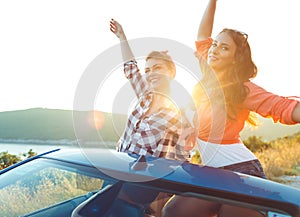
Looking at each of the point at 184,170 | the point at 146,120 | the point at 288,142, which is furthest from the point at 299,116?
the point at 288,142

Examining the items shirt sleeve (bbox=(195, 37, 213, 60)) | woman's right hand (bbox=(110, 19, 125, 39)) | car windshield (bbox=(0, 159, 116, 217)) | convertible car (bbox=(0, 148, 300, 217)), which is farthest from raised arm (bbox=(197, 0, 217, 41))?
car windshield (bbox=(0, 159, 116, 217))

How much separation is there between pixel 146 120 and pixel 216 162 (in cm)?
86

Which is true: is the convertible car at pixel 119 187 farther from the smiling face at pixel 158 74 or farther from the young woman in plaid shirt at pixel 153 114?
the smiling face at pixel 158 74

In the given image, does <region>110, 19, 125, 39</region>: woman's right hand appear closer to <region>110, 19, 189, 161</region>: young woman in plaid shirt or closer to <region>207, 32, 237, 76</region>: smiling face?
<region>110, 19, 189, 161</region>: young woman in plaid shirt

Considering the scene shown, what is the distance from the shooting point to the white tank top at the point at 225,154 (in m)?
2.65

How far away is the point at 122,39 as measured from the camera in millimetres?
3850

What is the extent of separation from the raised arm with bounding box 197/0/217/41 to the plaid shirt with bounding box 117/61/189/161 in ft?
2.07

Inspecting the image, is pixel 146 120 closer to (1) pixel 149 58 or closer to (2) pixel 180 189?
(1) pixel 149 58

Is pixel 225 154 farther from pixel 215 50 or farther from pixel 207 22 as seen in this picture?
pixel 207 22

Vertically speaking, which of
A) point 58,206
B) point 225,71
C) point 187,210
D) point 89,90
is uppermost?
point 225,71

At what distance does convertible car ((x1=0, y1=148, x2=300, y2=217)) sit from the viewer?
1.77 metres

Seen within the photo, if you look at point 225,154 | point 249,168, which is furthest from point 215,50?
point 249,168

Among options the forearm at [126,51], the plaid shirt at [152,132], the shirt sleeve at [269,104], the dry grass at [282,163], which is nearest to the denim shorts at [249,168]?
the shirt sleeve at [269,104]

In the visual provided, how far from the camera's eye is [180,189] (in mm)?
1827
